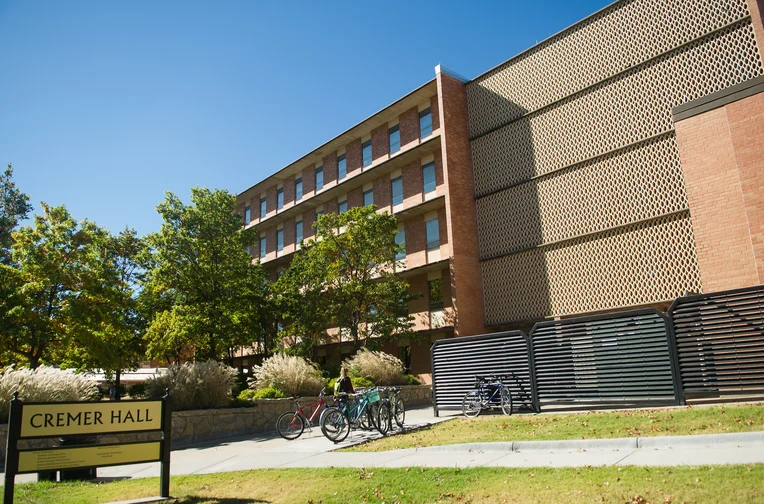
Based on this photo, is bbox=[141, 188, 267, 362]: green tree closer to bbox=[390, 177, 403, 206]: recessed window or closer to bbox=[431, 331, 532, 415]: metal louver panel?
bbox=[390, 177, 403, 206]: recessed window

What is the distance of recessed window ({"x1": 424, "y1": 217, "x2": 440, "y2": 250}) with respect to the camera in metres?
31.7

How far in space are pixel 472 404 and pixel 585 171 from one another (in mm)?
15330

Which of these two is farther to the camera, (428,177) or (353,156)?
(353,156)

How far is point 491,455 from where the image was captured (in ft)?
31.4

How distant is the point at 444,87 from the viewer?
3136 cm

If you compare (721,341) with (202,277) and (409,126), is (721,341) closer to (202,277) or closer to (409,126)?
(202,277)

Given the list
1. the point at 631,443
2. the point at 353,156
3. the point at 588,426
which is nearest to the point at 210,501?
the point at 631,443

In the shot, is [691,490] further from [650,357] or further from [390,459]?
[650,357]

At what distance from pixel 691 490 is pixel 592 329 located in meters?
8.92

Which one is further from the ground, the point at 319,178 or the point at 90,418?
the point at 319,178

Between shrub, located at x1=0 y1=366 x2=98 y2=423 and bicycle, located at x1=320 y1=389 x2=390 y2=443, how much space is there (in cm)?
688

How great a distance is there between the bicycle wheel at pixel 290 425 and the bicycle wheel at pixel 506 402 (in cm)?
550

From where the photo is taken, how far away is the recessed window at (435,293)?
31.3 meters

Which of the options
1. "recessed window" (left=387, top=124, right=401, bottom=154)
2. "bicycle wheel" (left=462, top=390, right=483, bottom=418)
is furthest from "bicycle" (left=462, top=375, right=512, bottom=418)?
"recessed window" (left=387, top=124, right=401, bottom=154)
